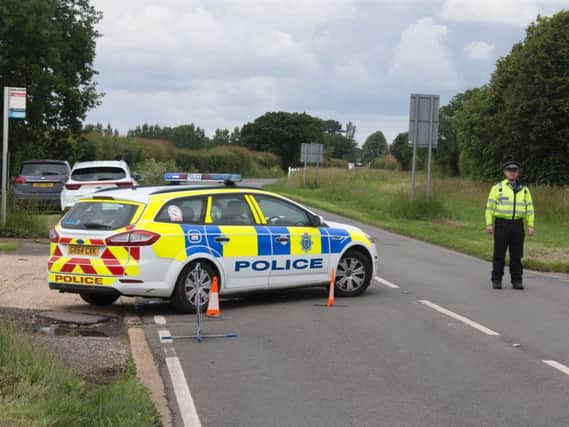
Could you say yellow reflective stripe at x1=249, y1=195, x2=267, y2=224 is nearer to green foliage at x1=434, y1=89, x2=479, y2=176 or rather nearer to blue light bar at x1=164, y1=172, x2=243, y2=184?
blue light bar at x1=164, y1=172, x2=243, y2=184

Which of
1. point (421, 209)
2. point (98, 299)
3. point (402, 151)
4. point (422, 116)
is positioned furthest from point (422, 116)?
point (402, 151)

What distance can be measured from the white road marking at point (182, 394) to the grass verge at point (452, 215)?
37.0ft

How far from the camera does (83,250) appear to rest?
36.9 ft

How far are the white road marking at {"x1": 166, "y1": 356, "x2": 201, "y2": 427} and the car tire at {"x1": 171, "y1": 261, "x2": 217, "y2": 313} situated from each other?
8.47 feet

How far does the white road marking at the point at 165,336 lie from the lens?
378 inches

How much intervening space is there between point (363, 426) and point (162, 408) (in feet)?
4.79

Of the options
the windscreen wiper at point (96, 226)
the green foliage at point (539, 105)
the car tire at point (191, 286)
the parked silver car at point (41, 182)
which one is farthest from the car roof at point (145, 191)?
the green foliage at point (539, 105)

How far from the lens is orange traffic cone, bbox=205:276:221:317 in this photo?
10.9 metres

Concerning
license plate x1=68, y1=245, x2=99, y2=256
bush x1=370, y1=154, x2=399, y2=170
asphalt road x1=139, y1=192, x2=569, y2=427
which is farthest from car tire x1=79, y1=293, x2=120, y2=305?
bush x1=370, y1=154, x2=399, y2=170

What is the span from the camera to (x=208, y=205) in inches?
471

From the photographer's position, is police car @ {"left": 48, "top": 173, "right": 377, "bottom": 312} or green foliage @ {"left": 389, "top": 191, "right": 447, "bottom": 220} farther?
green foliage @ {"left": 389, "top": 191, "right": 447, "bottom": 220}

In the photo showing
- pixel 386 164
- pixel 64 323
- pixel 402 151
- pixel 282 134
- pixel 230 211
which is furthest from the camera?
pixel 282 134

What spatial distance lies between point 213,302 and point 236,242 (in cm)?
117

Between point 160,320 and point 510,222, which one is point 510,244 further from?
point 160,320
